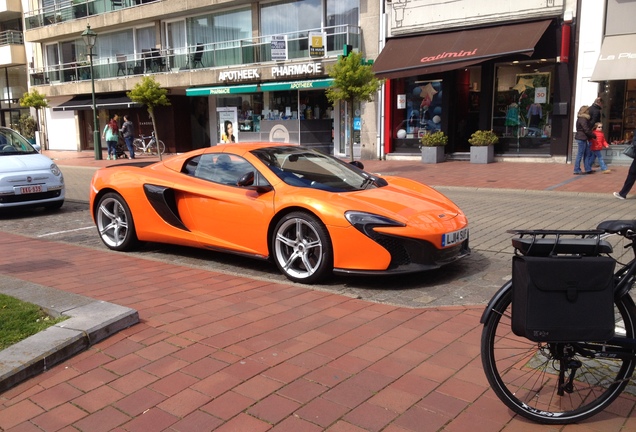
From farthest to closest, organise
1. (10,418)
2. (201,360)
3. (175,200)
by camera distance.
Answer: (175,200)
(201,360)
(10,418)

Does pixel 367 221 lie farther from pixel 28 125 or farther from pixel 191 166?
pixel 28 125

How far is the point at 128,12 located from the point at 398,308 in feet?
95.5

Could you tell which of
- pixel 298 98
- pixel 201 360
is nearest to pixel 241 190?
pixel 201 360

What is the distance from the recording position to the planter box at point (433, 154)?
19.4 meters

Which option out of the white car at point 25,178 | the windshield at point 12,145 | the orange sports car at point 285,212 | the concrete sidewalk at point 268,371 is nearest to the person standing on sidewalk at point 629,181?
the orange sports car at point 285,212

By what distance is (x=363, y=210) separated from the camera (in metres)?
5.12

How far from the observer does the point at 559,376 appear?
294cm

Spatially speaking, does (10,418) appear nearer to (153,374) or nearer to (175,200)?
(153,374)

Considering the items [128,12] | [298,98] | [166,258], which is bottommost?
[166,258]

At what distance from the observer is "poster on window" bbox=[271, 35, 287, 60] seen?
23.2 metres

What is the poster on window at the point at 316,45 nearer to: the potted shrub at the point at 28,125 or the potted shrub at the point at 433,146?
the potted shrub at the point at 433,146

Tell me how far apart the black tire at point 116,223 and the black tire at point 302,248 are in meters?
2.11

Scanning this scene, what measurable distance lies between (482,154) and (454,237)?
1419cm

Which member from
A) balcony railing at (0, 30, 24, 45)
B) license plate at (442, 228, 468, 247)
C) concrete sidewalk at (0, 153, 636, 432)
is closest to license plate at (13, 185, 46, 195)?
concrete sidewalk at (0, 153, 636, 432)
